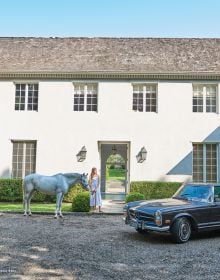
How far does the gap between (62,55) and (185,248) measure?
14.5 meters

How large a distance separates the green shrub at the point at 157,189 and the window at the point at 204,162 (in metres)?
1.78

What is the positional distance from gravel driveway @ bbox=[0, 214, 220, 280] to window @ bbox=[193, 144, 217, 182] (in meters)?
8.34

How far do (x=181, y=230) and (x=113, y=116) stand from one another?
1054 centimetres

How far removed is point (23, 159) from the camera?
62.1ft

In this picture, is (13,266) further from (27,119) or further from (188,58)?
(188,58)

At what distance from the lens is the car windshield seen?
9.75 metres

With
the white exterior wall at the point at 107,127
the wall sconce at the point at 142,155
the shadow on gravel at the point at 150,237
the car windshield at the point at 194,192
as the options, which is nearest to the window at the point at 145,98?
the white exterior wall at the point at 107,127

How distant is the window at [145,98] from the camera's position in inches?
746

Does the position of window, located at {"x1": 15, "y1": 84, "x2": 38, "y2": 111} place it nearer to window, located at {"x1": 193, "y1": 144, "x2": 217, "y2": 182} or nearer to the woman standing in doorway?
the woman standing in doorway

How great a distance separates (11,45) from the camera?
2131 centimetres

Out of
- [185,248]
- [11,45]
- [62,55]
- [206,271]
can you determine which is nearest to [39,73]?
[62,55]

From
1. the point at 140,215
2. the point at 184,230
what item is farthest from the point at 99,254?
the point at 184,230

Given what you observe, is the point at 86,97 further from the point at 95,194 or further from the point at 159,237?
the point at 159,237

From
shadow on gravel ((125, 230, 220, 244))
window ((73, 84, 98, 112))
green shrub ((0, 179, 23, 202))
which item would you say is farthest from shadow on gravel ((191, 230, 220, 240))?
window ((73, 84, 98, 112))
